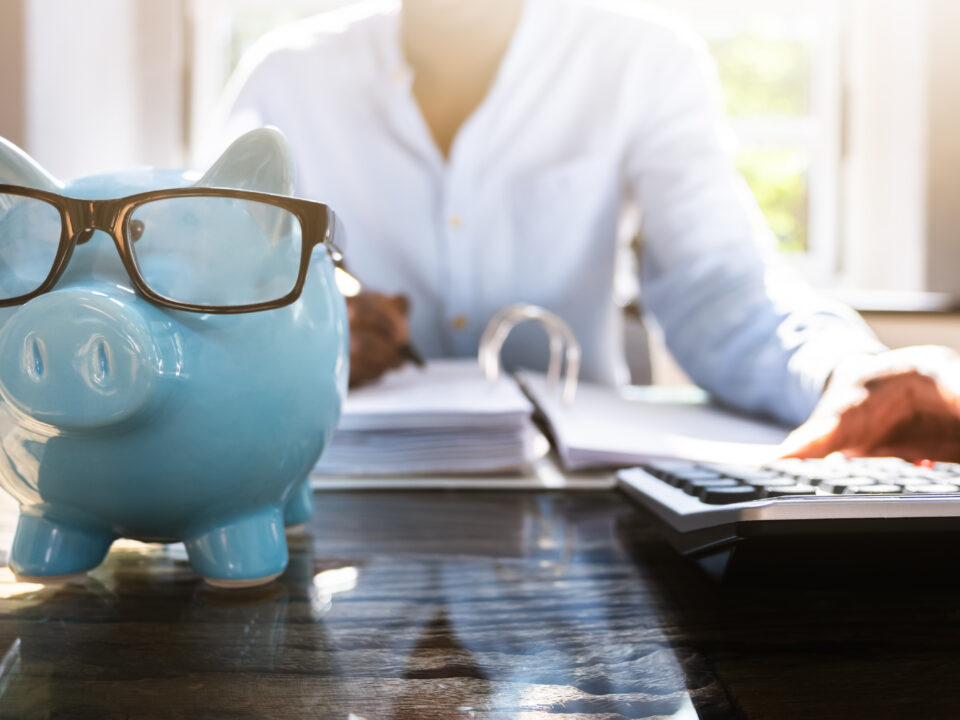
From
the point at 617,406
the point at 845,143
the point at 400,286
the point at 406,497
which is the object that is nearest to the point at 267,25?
the point at 400,286

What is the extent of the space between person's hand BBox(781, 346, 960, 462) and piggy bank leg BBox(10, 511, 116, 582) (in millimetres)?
384

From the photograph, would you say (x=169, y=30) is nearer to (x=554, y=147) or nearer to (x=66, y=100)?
(x=66, y=100)

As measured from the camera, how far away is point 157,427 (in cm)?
24

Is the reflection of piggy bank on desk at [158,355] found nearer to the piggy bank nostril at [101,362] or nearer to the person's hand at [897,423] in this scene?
the piggy bank nostril at [101,362]

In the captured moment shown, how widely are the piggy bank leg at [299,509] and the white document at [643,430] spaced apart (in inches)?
7.2

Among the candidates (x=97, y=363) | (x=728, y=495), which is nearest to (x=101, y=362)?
(x=97, y=363)

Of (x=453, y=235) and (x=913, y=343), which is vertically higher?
(x=453, y=235)

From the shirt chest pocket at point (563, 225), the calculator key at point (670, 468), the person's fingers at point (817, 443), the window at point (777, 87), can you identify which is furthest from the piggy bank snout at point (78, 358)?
the window at point (777, 87)

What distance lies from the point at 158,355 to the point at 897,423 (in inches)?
17.0

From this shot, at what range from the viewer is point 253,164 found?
0.84 ft

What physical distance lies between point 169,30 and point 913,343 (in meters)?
1.69

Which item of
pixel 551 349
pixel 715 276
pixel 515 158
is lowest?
pixel 551 349

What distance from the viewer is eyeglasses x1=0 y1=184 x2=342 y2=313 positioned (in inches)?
9.4

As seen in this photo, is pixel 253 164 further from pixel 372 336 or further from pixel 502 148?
pixel 502 148
